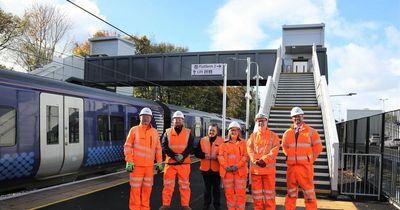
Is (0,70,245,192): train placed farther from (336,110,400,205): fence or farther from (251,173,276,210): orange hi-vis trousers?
(336,110,400,205): fence

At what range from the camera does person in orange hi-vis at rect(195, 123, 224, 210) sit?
7.95m

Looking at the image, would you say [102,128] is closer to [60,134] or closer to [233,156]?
[60,134]

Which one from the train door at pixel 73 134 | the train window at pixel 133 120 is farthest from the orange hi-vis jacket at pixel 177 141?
the train window at pixel 133 120

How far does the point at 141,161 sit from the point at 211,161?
1.67 meters

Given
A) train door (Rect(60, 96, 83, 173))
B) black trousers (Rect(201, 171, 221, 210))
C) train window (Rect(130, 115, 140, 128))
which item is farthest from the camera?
train window (Rect(130, 115, 140, 128))

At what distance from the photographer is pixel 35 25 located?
1703 inches

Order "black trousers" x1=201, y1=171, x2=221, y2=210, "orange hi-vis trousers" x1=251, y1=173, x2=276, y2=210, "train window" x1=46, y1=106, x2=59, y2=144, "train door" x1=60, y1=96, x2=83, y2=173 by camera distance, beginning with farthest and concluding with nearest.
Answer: "train door" x1=60, y1=96, x2=83, y2=173 < "train window" x1=46, y1=106, x2=59, y2=144 < "black trousers" x1=201, y1=171, x2=221, y2=210 < "orange hi-vis trousers" x1=251, y1=173, x2=276, y2=210

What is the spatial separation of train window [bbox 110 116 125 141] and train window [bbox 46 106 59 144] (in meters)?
3.12

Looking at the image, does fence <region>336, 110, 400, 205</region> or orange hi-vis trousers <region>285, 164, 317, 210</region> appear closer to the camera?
orange hi-vis trousers <region>285, 164, 317, 210</region>

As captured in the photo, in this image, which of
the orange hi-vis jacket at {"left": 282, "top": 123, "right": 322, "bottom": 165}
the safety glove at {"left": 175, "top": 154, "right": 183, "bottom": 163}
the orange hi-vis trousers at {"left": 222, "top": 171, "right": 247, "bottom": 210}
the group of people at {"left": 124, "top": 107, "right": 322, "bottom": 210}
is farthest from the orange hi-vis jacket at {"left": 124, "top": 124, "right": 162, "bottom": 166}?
the orange hi-vis jacket at {"left": 282, "top": 123, "right": 322, "bottom": 165}

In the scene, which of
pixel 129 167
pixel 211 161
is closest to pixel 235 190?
pixel 211 161

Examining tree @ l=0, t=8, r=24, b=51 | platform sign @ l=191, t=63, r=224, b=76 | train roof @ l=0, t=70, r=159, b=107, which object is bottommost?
train roof @ l=0, t=70, r=159, b=107

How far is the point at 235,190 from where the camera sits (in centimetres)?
745

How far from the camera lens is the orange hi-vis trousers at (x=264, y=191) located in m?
7.27
